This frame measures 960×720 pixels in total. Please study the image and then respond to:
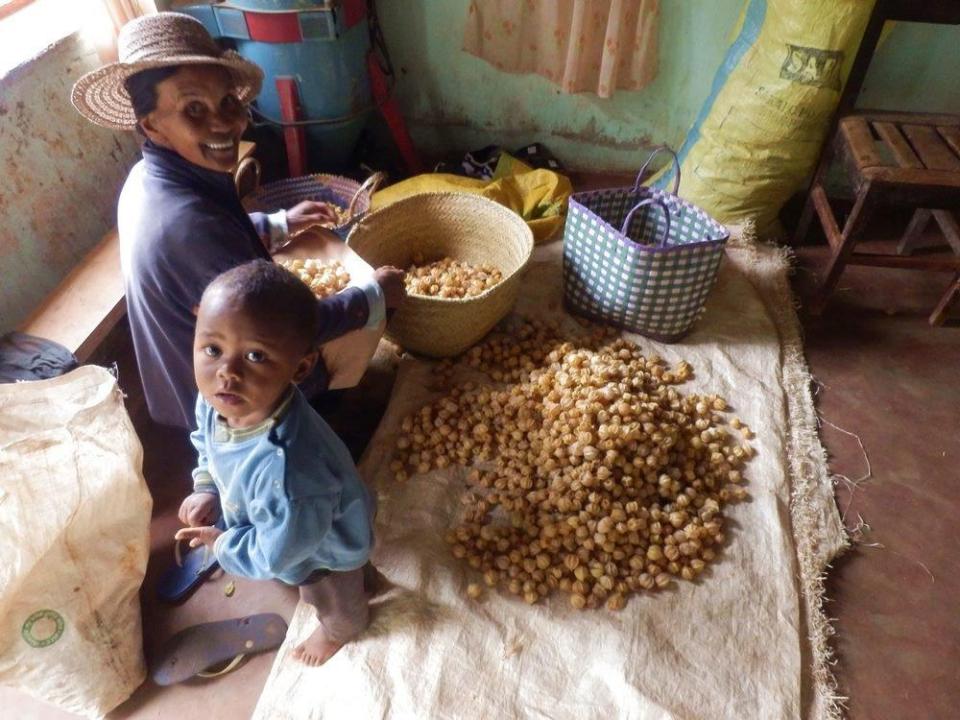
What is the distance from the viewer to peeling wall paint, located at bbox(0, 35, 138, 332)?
175 centimetres

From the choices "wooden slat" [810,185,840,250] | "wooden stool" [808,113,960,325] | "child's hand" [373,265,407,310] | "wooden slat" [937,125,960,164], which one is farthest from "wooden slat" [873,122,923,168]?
"child's hand" [373,265,407,310]

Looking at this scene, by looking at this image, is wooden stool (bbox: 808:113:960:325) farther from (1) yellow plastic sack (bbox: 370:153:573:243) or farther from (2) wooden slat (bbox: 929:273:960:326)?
(1) yellow plastic sack (bbox: 370:153:573:243)

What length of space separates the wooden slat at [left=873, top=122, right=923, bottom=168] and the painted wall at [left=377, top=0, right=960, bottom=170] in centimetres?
50

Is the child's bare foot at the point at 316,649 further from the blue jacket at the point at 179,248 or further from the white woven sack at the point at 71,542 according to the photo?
the blue jacket at the point at 179,248

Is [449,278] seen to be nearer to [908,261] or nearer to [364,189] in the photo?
[364,189]

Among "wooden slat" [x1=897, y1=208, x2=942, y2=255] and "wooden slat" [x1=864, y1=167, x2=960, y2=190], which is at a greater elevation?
"wooden slat" [x1=864, y1=167, x2=960, y2=190]

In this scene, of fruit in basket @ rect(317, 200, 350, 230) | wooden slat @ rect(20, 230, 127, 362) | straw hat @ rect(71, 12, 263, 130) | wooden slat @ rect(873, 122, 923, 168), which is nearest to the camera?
straw hat @ rect(71, 12, 263, 130)

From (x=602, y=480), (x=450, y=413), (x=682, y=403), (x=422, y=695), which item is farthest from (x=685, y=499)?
(x=422, y=695)

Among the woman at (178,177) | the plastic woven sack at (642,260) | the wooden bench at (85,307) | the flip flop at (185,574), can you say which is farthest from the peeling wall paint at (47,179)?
the plastic woven sack at (642,260)

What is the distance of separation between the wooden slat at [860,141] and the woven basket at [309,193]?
5.16 feet

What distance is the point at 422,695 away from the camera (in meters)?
1.29

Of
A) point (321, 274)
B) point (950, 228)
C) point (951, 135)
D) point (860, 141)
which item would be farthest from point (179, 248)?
point (950, 228)

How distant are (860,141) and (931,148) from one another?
0.70 ft

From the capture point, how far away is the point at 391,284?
5.03 ft
